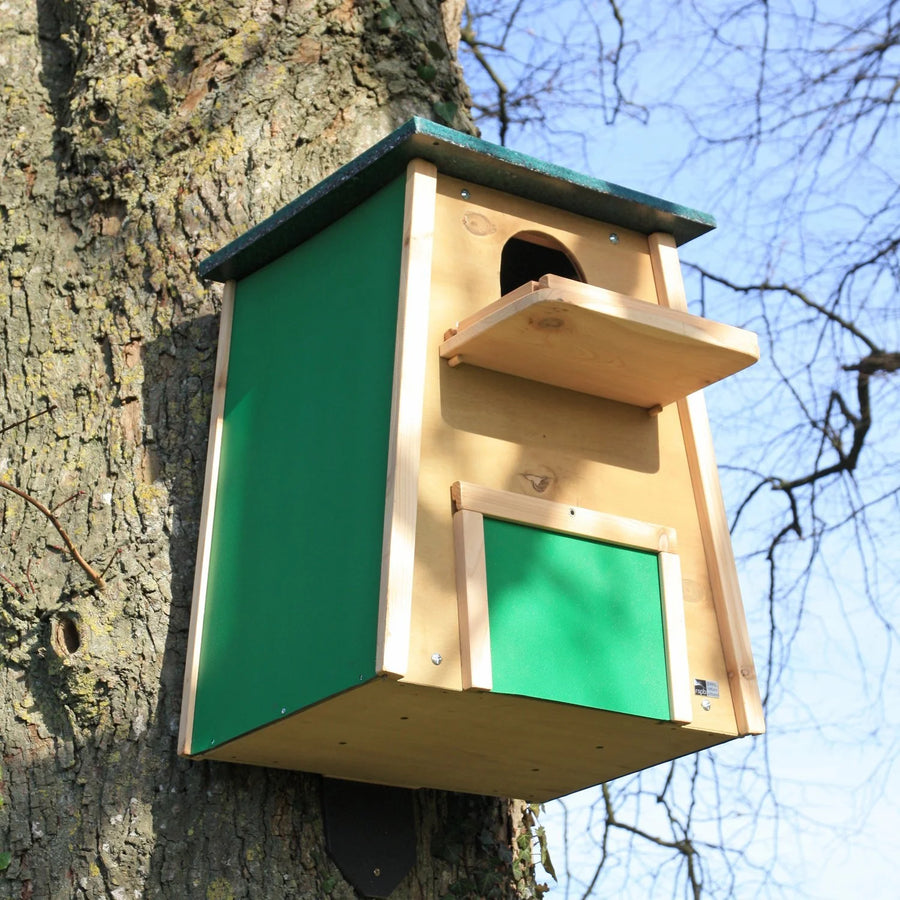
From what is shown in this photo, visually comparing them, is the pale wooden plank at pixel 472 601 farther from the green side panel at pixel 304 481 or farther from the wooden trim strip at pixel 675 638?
the wooden trim strip at pixel 675 638

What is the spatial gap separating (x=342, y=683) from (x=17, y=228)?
1311mm

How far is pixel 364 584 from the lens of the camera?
2098 millimetres

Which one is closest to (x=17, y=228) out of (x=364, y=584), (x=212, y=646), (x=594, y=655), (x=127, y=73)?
(x=127, y=73)

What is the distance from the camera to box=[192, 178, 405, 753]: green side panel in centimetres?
215

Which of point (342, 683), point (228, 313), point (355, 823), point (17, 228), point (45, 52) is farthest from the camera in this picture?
point (45, 52)

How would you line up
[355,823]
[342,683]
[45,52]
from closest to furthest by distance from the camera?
[342,683]
[355,823]
[45,52]

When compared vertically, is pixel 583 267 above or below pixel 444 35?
below

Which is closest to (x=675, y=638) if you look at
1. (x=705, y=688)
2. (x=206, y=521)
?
(x=705, y=688)

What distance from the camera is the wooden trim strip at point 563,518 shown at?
7.03 feet

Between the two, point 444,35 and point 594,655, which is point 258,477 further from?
point 444,35

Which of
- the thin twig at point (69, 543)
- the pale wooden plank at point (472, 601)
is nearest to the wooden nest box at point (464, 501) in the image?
the pale wooden plank at point (472, 601)

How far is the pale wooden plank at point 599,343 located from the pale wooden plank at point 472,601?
0.29m

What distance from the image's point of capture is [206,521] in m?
Result: 2.48

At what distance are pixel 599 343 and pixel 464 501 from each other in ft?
1.18
